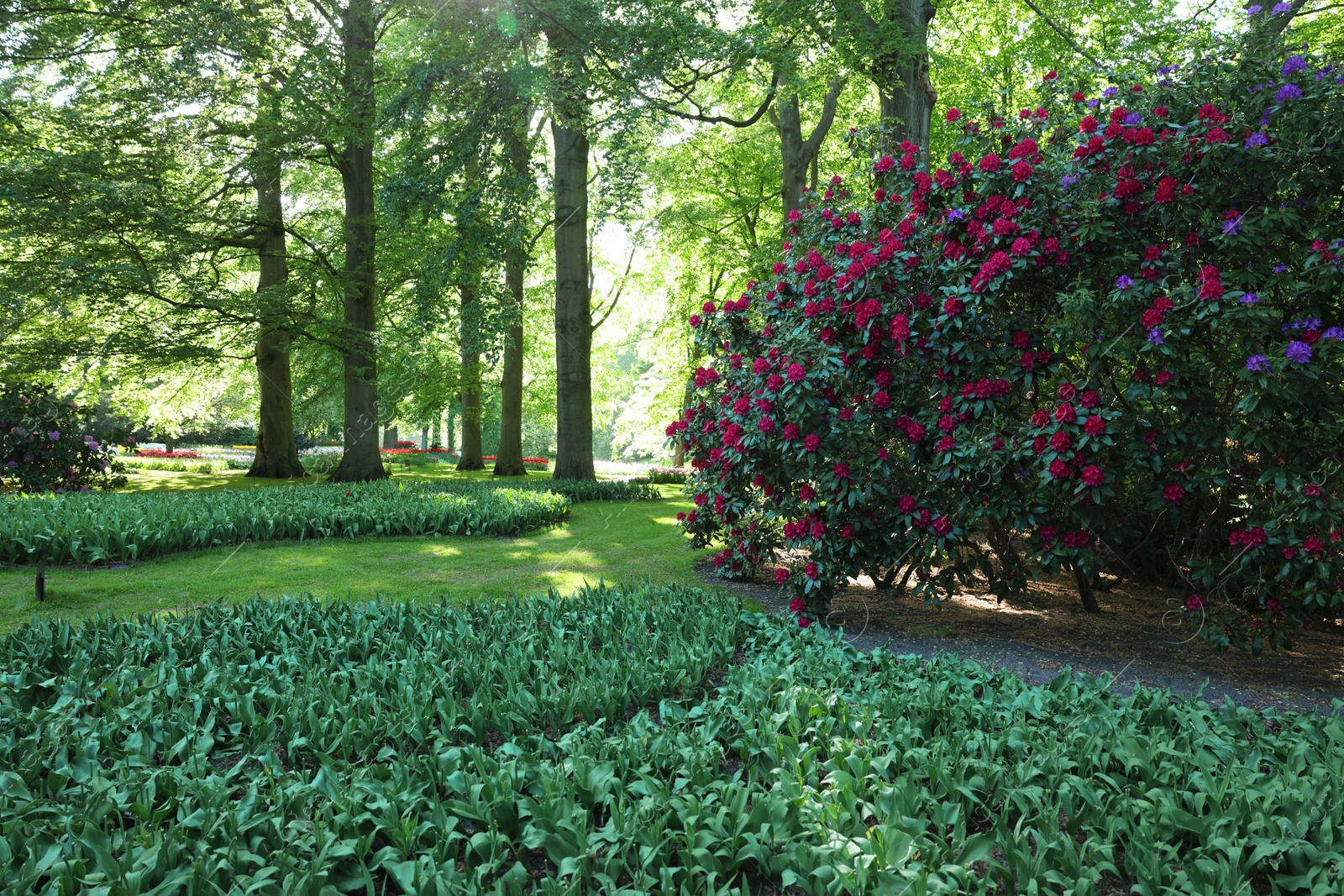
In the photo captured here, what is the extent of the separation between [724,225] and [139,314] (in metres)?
13.3

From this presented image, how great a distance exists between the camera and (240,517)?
8562 millimetres

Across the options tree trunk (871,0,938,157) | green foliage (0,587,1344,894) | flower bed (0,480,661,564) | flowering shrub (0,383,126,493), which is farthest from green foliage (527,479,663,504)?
green foliage (0,587,1344,894)

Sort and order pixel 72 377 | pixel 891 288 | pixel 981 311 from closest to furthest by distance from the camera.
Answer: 1. pixel 981 311
2. pixel 891 288
3. pixel 72 377

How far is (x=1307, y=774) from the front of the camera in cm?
298

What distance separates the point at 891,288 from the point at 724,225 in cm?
1650

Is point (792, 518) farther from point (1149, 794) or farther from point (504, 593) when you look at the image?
point (1149, 794)

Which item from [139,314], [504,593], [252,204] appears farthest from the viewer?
[252,204]

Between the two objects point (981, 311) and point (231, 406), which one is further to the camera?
point (231, 406)

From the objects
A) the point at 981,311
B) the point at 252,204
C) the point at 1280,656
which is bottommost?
the point at 1280,656

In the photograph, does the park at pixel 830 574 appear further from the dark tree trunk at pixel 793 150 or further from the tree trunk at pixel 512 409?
the tree trunk at pixel 512 409

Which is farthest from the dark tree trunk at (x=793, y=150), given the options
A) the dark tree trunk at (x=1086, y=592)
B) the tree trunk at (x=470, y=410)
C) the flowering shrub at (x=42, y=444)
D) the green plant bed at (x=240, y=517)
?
the flowering shrub at (x=42, y=444)

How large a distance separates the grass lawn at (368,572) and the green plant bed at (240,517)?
8.1 inches

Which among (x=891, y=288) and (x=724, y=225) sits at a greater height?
(x=724, y=225)

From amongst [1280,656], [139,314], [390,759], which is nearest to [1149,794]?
[390,759]
